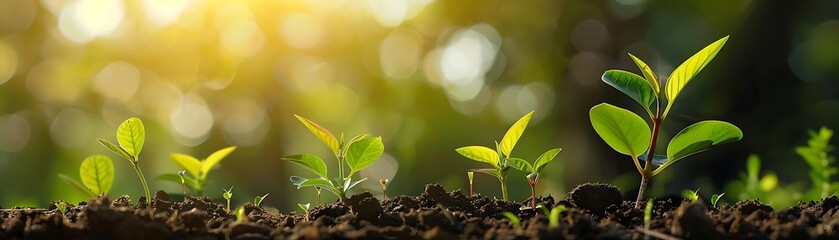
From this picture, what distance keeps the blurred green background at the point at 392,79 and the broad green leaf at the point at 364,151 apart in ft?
18.9

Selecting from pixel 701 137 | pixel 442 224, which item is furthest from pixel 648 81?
pixel 442 224

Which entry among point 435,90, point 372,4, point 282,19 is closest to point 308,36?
point 282,19

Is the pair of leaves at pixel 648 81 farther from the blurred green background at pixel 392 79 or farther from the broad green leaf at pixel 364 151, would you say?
the blurred green background at pixel 392 79

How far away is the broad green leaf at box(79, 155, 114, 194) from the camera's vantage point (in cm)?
168

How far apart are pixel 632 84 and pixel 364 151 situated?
0.59 m

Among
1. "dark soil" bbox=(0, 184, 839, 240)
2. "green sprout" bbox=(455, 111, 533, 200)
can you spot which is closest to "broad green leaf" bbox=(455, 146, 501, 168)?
"green sprout" bbox=(455, 111, 533, 200)

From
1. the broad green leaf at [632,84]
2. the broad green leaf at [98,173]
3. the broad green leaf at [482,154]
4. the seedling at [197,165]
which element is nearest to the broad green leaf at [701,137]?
the broad green leaf at [632,84]

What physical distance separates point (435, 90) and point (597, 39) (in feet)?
10.6

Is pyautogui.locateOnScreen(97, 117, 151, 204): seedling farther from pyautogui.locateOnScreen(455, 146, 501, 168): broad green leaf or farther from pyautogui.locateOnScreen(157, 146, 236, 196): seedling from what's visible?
pyautogui.locateOnScreen(455, 146, 501, 168): broad green leaf

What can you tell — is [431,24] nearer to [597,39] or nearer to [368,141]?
[597,39]

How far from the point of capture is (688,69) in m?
1.50

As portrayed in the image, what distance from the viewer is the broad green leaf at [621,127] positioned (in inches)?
58.3

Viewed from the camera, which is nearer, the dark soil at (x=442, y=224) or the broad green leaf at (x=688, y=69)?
the dark soil at (x=442, y=224)

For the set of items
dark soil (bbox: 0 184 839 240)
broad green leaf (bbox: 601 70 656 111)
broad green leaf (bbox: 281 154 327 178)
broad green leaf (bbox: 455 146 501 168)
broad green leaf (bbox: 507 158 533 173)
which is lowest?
dark soil (bbox: 0 184 839 240)
